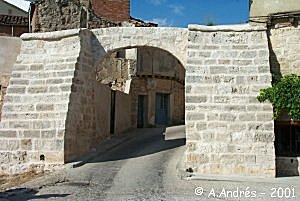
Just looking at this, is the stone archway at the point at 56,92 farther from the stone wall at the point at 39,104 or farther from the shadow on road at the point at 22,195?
the shadow on road at the point at 22,195

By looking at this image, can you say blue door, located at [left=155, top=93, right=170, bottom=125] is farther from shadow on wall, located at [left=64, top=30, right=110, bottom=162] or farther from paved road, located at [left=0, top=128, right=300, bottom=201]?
paved road, located at [left=0, top=128, right=300, bottom=201]

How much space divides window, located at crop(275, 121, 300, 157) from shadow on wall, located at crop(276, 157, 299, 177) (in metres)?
0.48

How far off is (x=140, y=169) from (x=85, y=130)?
88.9 inches

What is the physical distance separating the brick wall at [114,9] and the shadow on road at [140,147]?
26.6ft

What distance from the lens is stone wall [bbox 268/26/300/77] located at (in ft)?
31.5

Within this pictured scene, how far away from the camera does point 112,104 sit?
13.8 metres

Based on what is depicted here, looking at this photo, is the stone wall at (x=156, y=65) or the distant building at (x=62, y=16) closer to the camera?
the distant building at (x=62, y=16)

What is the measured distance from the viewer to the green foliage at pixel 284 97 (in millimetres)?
8516

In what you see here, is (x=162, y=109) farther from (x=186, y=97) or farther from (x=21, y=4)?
(x=21, y=4)

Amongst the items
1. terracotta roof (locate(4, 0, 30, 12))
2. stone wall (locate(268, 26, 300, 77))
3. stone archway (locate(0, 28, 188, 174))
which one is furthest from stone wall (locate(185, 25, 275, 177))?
terracotta roof (locate(4, 0, 30, 12))

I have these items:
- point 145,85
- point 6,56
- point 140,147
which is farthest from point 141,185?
point 145,85

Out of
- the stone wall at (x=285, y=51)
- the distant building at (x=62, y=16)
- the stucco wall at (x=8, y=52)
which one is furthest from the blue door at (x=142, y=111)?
the stone wall at (x=285, y=51)

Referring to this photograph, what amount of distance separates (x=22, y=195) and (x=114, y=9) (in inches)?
607

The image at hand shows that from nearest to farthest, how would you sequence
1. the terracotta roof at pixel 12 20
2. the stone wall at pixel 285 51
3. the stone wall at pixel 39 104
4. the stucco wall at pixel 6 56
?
the stone wall at pixel 39 104 < the stone wall at pixel 285 51 < the stucco wall at pixel 6 56 < the terracotta roof at pixel 12 20
